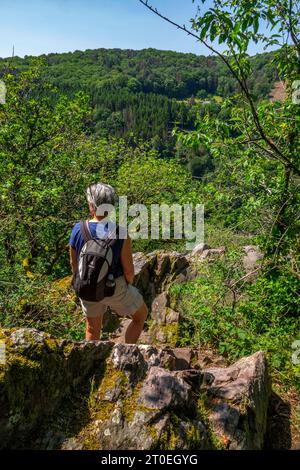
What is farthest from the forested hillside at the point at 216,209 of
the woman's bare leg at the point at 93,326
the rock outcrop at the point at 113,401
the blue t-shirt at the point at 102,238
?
the blue t-shirt at the point at 102,238

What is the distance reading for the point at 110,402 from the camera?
9.63 feet

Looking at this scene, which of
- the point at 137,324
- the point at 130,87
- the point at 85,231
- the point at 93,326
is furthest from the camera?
the point at 130,87

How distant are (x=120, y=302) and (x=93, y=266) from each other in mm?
656

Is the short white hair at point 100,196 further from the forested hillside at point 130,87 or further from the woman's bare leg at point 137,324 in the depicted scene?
the forested hillside at point 130,87

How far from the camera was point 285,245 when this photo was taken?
21.9 ft

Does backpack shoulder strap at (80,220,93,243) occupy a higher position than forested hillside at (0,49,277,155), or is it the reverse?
forested hillside at (0,49,277,155)

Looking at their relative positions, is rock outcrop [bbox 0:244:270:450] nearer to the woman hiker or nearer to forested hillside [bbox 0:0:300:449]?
forested hillside [bbox 0:0:300:449]

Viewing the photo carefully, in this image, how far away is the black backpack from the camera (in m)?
3.69

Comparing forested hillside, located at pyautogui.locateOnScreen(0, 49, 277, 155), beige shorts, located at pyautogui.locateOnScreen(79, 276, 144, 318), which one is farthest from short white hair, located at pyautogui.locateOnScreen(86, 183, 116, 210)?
forested hillside, located at pyautogui.locateOnScreen(0, 49, 277, 155)

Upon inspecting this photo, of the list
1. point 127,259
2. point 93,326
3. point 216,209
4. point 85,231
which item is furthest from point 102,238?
point 216,209

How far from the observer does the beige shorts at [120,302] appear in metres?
4.02

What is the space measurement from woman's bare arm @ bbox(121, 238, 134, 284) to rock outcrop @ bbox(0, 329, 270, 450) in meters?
0.83

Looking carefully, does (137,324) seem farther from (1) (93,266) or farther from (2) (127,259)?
(1) (93,266)
